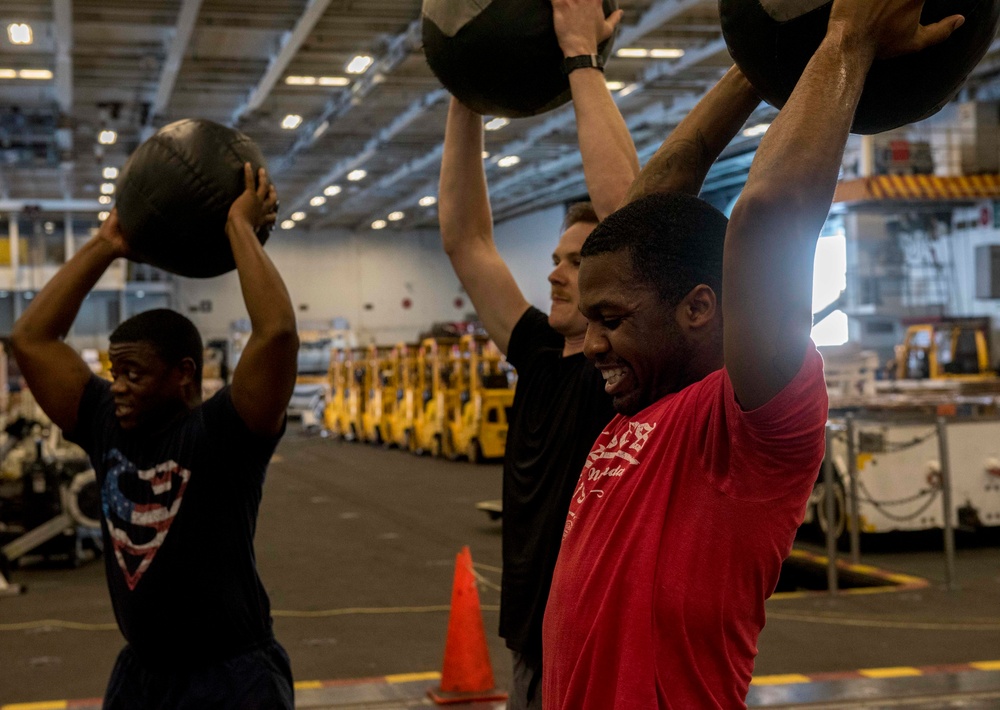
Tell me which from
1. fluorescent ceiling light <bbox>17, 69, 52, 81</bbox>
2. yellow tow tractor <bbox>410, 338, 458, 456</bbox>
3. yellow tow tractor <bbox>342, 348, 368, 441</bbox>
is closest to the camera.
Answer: fluorescent ceiling light <bbox>17, 69, 52, 81</bbox>

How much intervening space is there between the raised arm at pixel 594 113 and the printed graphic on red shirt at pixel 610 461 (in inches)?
28.4

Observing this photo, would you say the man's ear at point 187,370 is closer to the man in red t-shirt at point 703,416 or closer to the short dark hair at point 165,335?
the short dark hair at point 165,335

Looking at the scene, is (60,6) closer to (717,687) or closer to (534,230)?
(717,687)

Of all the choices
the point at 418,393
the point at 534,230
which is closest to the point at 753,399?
the point at 418,393

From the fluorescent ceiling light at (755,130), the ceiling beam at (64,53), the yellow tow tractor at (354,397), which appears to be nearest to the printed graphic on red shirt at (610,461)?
the ceiling beam at (64,53)

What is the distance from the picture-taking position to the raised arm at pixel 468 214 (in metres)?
2.51

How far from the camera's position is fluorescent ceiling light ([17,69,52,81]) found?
1660 cm

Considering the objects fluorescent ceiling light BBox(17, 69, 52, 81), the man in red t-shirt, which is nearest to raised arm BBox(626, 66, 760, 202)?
the man in red t-shirt

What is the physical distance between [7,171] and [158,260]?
24889mm

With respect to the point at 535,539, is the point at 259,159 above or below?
above

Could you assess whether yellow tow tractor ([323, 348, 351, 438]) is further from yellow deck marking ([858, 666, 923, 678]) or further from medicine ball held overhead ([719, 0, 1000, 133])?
medicine ball held overhead ([719, 0, 1000, 133])

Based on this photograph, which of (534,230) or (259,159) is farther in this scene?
(534,230)

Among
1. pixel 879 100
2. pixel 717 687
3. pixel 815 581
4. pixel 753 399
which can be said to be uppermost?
pixel 879 100

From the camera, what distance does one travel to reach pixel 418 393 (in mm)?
19891
